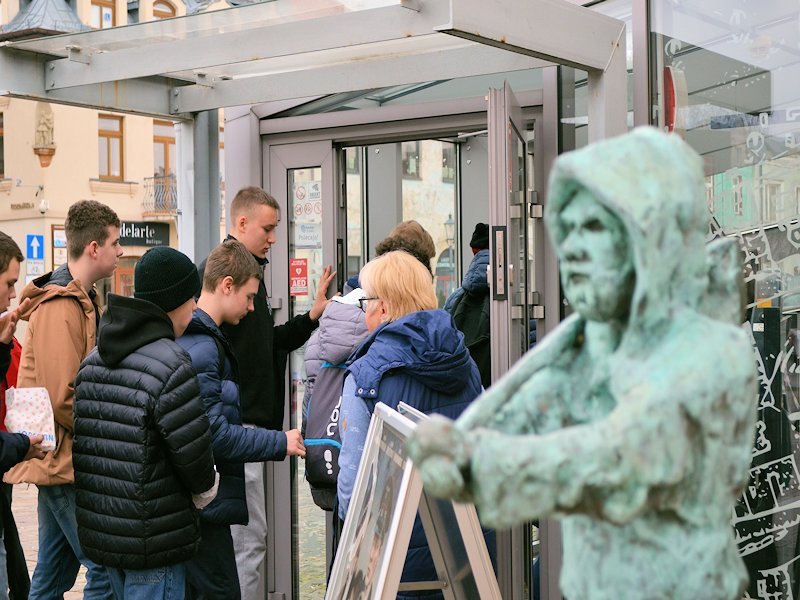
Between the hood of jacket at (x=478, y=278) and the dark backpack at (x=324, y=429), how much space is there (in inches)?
42.4

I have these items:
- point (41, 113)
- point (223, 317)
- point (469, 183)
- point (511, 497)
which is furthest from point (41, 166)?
point (511, 497)

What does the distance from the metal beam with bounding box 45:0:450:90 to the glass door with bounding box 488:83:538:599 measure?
49 centimetres

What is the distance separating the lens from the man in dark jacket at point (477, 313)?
566 centimetres

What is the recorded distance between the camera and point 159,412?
11.8 feet

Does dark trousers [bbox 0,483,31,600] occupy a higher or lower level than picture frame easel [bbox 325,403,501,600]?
lower

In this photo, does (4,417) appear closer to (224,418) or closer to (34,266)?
(224,418)

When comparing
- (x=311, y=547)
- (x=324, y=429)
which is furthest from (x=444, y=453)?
(x=311, y=547)

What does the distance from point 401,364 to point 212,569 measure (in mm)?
1062

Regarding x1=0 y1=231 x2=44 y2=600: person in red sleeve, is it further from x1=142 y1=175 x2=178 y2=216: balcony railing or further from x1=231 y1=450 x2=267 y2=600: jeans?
x1=142 y1=175 x2=178 y2=216: balcony railing

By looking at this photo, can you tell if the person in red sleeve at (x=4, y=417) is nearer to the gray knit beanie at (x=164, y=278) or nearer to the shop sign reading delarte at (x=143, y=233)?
the gray knit beanie at (x=164, y=278)

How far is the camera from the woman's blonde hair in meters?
4.10

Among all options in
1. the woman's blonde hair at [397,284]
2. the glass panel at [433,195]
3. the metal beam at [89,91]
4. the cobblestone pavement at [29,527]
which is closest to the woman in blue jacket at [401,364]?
the woman's blonde hair at [397,284]

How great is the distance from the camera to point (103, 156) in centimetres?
3122

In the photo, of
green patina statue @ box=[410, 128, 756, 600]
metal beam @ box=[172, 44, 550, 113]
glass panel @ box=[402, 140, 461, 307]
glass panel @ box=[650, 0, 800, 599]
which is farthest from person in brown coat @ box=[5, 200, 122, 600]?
glass panel @ box=[402, 140, 461, 307]
